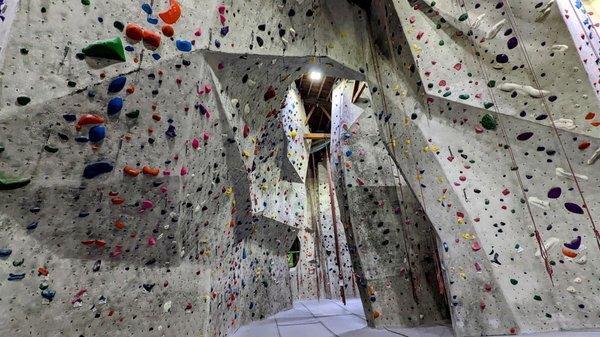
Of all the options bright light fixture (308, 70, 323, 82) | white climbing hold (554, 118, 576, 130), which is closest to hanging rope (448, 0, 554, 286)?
white climbing hold (554, 118, 576, 130)

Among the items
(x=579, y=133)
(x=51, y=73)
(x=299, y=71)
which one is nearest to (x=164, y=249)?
(x=51, y=73)

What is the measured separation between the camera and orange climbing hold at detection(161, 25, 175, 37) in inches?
71.3

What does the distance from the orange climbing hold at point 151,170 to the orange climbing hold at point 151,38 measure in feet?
2.55

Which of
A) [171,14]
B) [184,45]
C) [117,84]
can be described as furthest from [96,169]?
[171,14]

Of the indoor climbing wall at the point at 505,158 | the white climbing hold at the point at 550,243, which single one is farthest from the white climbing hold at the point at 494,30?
the white climbing hold at the point at 550,243

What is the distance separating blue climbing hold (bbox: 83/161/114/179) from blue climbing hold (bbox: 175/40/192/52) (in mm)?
872

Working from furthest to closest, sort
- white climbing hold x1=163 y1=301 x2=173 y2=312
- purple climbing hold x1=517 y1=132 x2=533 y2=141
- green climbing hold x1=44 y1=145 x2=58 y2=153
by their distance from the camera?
purple climbing hold x1=517 y1=132 x2=533 y2=141
white climbing hold x1=163 y1=301 x2=173 y2=312
green climbing hold x1=44 y1=145 x2=58 y2=153

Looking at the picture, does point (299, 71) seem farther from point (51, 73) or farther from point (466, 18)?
point (51, 73)

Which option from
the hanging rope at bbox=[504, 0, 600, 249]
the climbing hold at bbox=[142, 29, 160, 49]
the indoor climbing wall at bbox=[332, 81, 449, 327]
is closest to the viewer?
the climbing hold at bbox=[142, 29, 160, 49]

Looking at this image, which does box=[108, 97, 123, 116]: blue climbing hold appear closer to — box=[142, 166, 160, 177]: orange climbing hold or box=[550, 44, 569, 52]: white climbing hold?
box=[142, 166, 160, 177]: orange climbing hold

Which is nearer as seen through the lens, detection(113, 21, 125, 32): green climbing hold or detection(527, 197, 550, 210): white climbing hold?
detection(113, 21, 125, 32): green climbing hold

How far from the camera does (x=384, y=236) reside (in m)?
4.05

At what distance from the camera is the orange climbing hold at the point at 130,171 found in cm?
178

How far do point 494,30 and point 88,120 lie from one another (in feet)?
11.0
